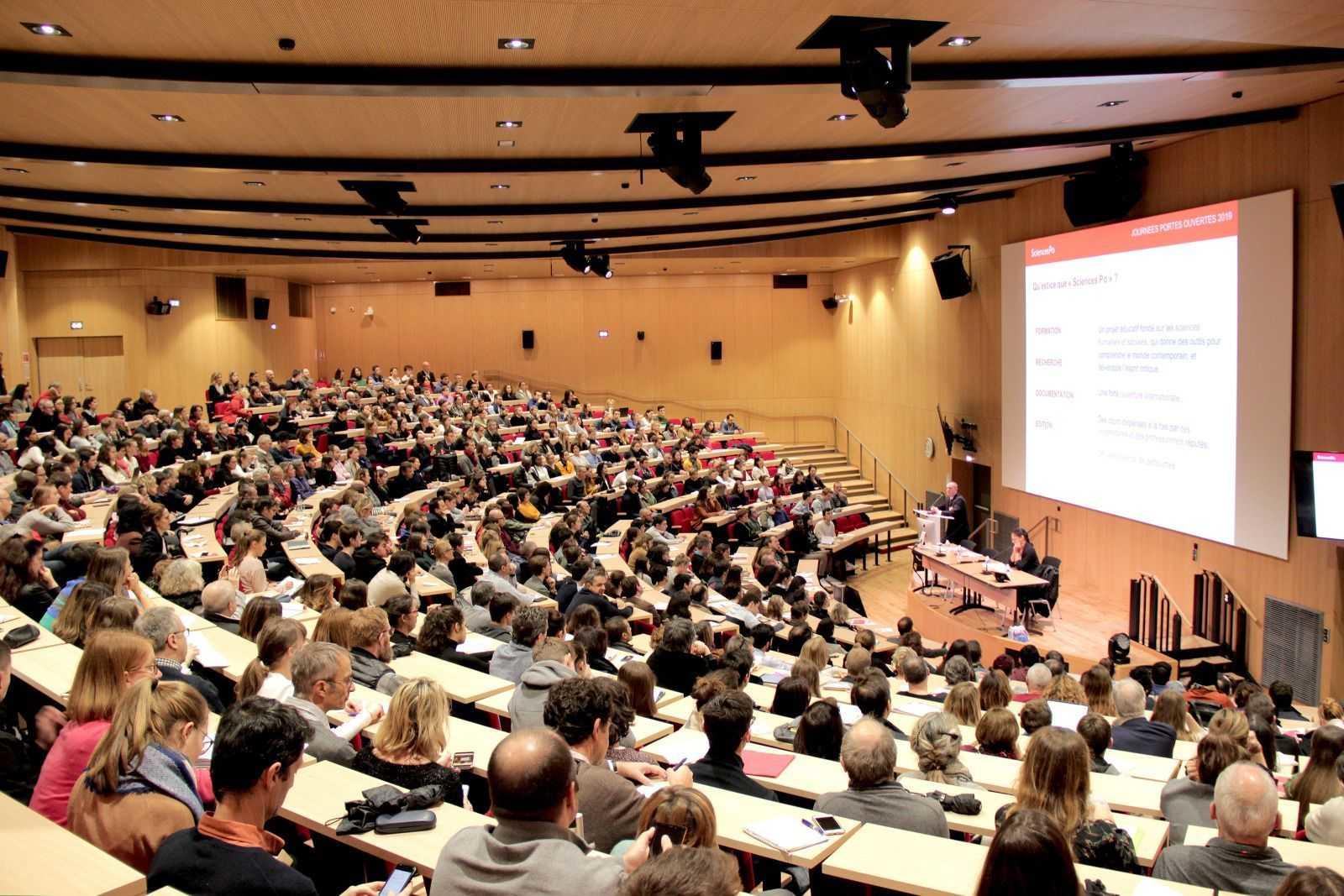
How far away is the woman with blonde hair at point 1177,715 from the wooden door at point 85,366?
59.7ft

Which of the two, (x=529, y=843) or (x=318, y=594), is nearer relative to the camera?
(x=529, y=843)

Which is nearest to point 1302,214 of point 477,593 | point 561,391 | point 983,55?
point 983,55

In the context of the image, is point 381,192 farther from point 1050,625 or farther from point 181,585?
point 1050,625

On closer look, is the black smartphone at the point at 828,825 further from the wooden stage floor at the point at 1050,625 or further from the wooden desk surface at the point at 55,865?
the wooden stage floor at the point at 1050,625

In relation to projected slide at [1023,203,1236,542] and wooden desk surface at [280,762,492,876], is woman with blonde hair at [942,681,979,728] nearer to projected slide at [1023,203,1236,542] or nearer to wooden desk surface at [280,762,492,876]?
wooden desk surface at [280,762,492,876]

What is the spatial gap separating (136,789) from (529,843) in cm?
128

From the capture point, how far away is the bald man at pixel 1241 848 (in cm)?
315

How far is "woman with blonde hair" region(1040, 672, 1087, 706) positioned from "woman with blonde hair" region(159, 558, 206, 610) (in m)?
5.16

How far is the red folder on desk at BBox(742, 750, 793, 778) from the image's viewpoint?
395 centimetres

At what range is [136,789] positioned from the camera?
111 inches

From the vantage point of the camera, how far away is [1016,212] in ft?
46.7

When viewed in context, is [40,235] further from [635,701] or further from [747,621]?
[635,701]

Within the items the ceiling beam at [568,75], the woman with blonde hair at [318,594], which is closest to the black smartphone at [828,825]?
the woman with blonde hair at [318,594]

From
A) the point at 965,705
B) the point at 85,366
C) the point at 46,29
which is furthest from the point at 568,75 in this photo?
the point at 85,366
